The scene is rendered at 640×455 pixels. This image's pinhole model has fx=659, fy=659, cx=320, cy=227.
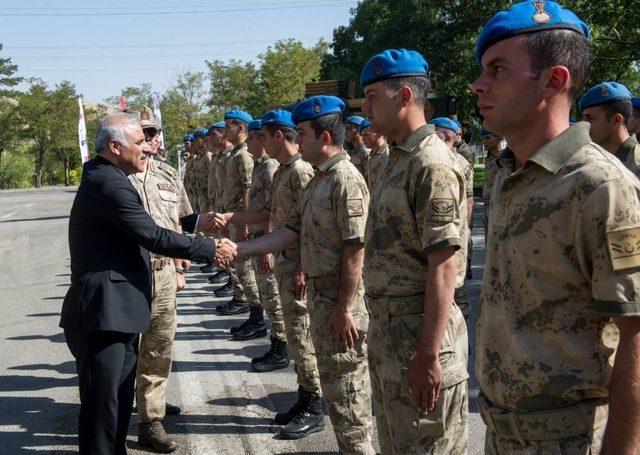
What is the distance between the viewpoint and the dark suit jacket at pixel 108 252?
11.3 ft

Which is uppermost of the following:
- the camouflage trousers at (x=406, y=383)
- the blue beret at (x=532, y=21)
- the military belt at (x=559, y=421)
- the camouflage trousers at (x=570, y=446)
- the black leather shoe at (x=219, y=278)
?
the blue beret at (x=532, y=21)

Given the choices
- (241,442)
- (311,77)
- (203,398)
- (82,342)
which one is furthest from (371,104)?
(311,77)

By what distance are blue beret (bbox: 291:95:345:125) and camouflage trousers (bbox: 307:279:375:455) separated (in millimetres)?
1052

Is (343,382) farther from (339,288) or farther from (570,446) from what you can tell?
(570,446)

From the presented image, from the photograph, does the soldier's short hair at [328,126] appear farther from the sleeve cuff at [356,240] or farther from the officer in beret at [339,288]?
the sleeve cuff at [356,240]

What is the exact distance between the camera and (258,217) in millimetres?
5645

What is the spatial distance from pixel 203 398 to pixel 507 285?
155 inches

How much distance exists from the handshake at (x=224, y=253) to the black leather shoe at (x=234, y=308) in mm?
4082

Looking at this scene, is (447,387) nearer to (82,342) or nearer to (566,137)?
(566,137)

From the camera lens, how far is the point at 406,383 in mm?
2678

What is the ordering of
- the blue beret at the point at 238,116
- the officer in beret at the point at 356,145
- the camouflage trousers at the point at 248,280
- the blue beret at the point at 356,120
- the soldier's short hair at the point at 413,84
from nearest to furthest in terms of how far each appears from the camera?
the soldier's short hair at the point at 413,84
the camouflage trousers at the point at 248,280
the blue beret at the point at 238,116
the officer in beret at the point at 356,145
the blue beret at the point at 356,120

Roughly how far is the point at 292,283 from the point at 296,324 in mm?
298

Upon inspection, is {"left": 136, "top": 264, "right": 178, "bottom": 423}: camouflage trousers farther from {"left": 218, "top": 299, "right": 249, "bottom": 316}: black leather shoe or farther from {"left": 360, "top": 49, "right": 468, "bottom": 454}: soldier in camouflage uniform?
{"left": 218, "top": 299, "right": 249, "bottom": 316}: black leather shoe

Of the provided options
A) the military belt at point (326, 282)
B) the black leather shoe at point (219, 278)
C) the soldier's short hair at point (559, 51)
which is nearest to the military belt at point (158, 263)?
the military belt at point (326, 282)
